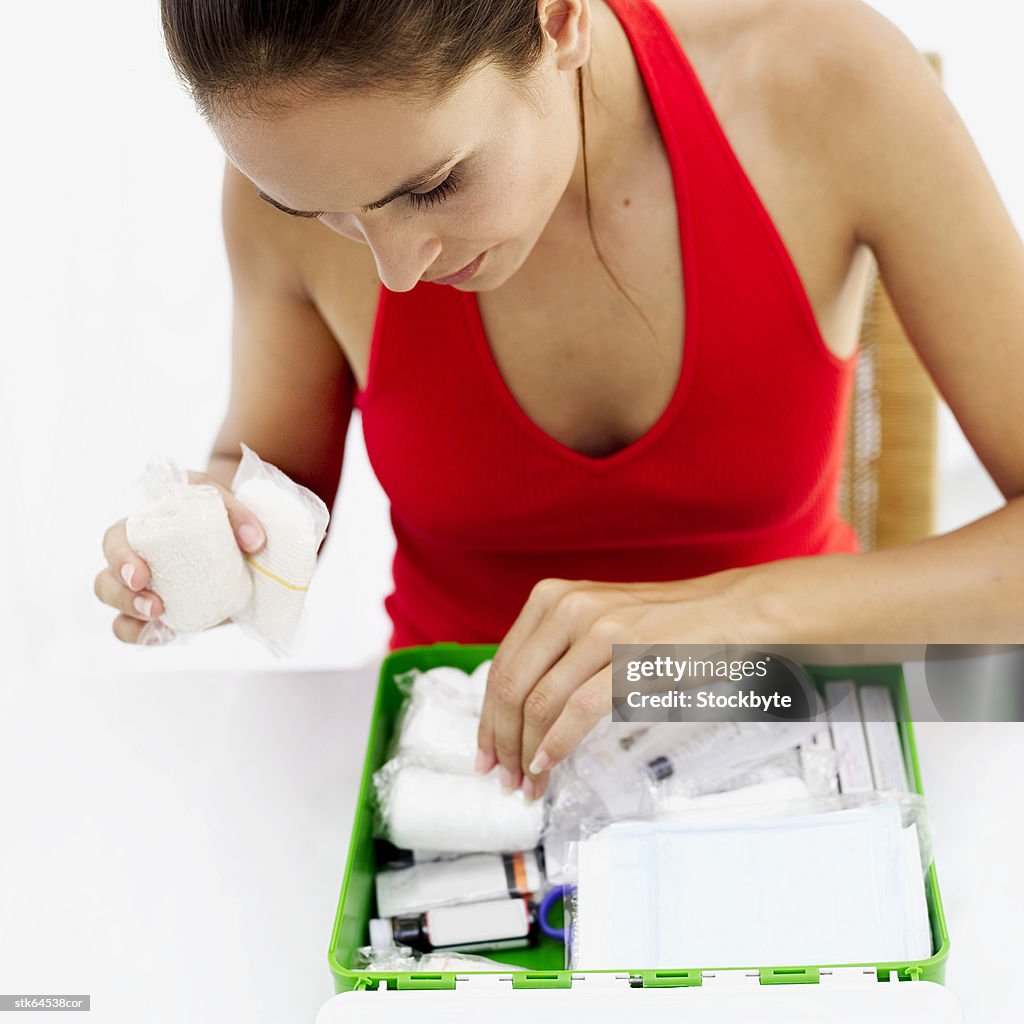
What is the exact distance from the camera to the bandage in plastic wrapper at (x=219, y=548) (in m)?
0.76

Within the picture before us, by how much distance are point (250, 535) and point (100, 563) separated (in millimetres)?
1349

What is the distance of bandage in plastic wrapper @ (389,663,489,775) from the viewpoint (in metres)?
0.77

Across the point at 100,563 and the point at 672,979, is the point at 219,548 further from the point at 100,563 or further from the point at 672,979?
the point at 100,563

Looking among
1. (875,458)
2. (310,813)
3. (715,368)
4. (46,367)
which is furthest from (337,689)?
(46,367)

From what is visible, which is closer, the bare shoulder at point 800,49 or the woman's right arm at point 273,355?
the bare shoulder at point 800,49

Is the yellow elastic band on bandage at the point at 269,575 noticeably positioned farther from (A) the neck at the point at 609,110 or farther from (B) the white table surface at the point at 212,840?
(A) the neck at the point at 609,110

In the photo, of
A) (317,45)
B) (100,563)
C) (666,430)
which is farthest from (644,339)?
(100,563)

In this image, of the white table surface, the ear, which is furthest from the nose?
the white table surface

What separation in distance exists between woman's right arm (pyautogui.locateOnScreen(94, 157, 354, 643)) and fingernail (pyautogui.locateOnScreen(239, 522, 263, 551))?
221 mm

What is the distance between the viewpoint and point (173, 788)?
2.90 ft

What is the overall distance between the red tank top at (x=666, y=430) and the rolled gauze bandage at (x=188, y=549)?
0.25 metres

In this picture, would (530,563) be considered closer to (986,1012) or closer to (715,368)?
(715,368)

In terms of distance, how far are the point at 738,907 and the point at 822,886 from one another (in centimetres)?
5

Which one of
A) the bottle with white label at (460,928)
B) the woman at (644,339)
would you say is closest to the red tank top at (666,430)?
the woman at (644,339)
